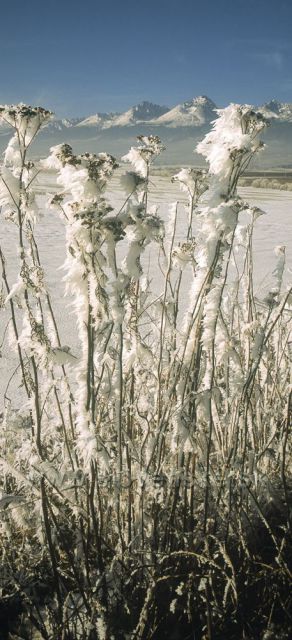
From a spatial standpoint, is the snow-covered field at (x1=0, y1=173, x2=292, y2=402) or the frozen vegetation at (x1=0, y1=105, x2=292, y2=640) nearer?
the frozen vegetation at (x1=0, y1=105, x2=292, y2=640)

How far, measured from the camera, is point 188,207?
2.02 metres

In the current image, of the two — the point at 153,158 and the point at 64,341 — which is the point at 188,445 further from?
the point at 64,341

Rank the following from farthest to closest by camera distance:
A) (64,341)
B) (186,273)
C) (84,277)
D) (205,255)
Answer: (186,273), (64,341), (205,255), (84,277)

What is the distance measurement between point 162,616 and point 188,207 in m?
1.67

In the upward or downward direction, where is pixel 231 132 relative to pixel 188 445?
upward

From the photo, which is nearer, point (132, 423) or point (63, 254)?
point (132, 423)

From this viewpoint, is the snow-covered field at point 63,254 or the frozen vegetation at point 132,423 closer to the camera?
the frozen vegetation at point 132,423

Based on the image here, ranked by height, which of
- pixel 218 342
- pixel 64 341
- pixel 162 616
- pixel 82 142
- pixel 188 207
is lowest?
pixel 162 616

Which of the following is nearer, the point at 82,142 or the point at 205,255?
the point at 205,255

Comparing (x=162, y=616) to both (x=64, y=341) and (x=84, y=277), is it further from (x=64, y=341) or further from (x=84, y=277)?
(x=64, y=341)

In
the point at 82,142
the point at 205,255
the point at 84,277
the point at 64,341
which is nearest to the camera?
the point at 84,277

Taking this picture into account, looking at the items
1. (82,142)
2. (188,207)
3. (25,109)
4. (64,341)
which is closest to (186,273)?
(64,341)

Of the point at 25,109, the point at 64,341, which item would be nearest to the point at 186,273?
the point at 64,341

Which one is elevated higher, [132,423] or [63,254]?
[63,254]
